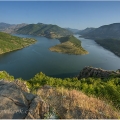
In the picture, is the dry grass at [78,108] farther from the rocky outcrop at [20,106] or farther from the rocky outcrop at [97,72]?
the rocky outcrop at [97,72]

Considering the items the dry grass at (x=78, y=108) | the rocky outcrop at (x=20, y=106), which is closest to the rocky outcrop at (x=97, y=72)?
the dry grass at (x=78, y=108)

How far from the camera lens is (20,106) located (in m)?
7.63

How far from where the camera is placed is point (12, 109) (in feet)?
24.3

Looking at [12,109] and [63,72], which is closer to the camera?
[12,109]

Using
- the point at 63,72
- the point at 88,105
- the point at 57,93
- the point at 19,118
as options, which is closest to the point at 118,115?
the point at 88,105

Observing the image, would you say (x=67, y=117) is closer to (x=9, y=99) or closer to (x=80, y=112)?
(x=80, y=112)

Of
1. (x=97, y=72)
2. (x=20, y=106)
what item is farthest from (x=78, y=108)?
(x=97, y=72)

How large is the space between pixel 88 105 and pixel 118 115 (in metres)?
1.51

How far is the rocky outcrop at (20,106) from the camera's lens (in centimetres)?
707

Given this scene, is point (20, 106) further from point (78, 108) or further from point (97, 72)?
→ point (97, 72)

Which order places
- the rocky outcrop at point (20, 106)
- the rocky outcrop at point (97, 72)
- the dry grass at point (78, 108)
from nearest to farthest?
the rocky outcrop at point (20, 106) < the dry grass at point (78, 108) < the rocky outcrop at point (97, 72)

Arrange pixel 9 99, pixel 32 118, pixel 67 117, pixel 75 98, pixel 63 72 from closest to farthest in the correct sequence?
pixel 32 118 < pixel 67 117 < pixel 9 99 < pixel 75 98 < pixel 63 72

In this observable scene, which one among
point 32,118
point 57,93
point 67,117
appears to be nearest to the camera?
point 32,118

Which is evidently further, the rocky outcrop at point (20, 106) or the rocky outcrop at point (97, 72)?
the rocky outcrop at point (97, 72)
